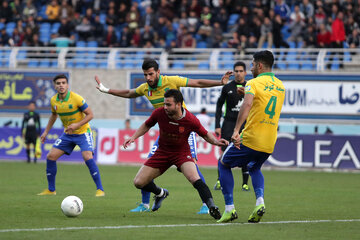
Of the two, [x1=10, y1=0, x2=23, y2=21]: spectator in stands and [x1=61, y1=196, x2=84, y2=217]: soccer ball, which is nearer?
[x1=61, y1=196, x2=84, y2=217]: soccer ball

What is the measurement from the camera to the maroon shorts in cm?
955

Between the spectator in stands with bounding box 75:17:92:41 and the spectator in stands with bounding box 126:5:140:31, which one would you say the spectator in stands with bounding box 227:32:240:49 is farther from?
the spectator in stands with bounding box 75:17:92:41

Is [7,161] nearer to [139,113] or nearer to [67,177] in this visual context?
[139,113]

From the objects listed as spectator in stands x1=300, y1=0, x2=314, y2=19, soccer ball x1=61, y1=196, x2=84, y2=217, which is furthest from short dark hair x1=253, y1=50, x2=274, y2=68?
spectator in stands x1=300, y1=0, x2=314, y2=19

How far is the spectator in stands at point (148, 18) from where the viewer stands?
27703mm

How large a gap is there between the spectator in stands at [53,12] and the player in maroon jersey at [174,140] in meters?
21.6

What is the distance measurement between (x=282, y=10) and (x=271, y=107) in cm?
1716

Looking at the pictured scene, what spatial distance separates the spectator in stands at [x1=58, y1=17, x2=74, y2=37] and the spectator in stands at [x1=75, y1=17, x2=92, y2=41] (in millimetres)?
354

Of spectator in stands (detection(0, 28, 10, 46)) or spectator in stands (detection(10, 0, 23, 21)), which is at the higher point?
spectator in stands (detection(10, 0, 23, 21))

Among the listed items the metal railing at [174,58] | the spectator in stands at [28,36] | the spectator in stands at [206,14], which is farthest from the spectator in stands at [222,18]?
the spectator in stands at [28,36]

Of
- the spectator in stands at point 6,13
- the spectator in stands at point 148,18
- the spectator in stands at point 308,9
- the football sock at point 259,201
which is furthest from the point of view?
the spectator in stands at point 6,13

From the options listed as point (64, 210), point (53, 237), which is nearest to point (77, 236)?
point (53, 237)

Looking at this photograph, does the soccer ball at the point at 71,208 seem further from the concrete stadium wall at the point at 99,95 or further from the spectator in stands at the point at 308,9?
the spectator in stands at the point at 308,9

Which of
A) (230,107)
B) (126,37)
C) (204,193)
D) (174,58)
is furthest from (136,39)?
(204,193)
